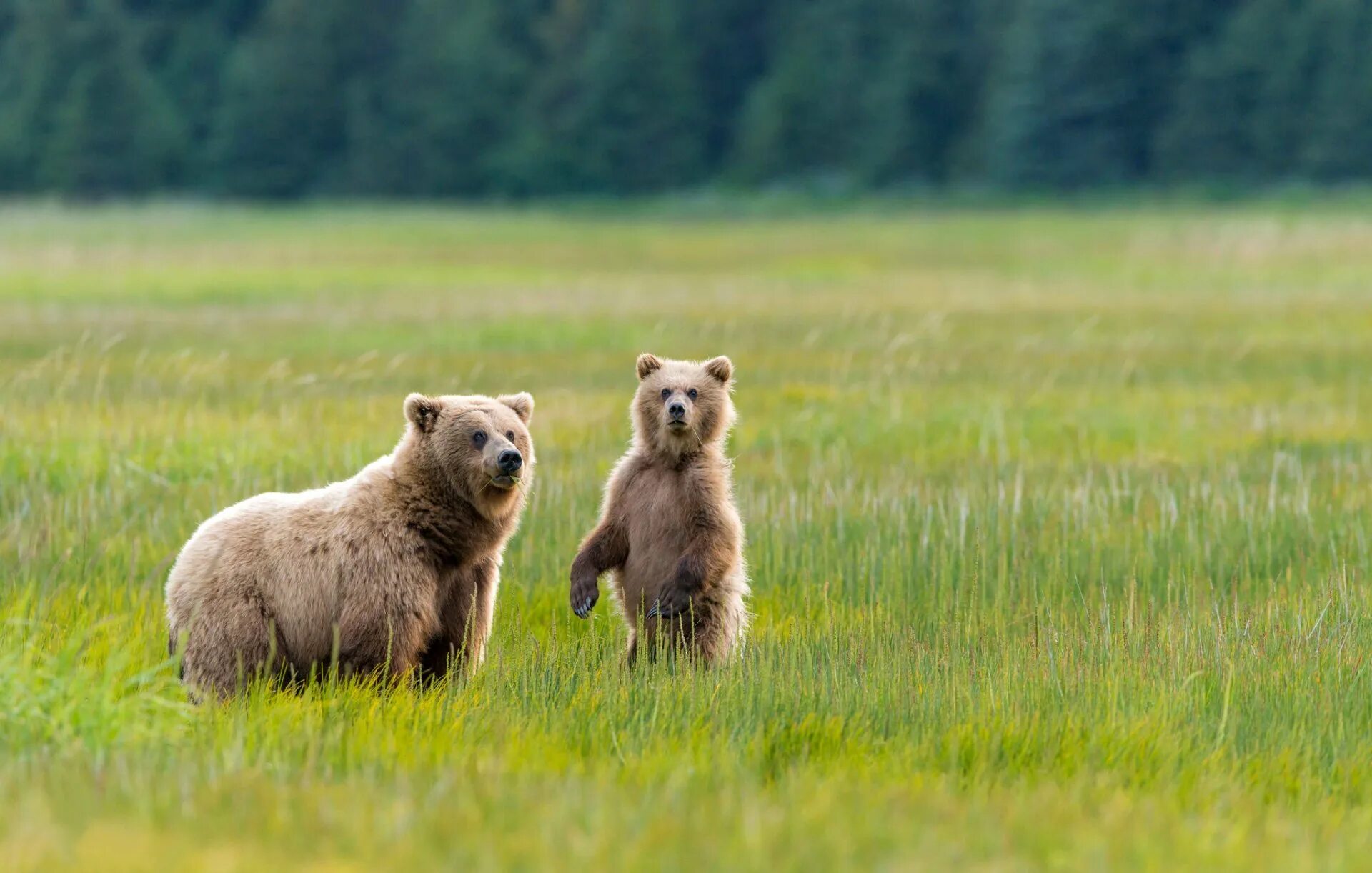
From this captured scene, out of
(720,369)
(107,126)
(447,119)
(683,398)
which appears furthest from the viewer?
(447,119)

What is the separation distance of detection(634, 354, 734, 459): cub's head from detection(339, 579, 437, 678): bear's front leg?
134cm

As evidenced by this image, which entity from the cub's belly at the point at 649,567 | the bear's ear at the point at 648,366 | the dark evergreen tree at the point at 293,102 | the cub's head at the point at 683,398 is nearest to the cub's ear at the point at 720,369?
the cub's head at the point at 683,398

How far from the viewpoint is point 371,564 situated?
5.86 metres

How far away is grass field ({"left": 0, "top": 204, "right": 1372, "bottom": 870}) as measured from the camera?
13.7 feet

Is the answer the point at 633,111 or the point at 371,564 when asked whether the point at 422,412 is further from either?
the point at 633,111

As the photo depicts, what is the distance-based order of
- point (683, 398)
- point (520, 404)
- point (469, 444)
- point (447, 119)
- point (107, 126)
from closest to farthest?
1. point (469, 444)
2. point (520, 404)
3. point (683, 398)
4. point (107, 126)
5. point (447, 119)

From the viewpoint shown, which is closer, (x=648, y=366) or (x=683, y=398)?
(x=683, y=398)

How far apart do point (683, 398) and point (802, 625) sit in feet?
3.76

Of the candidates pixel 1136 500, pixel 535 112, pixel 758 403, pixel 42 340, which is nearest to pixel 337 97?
pixel 535 112

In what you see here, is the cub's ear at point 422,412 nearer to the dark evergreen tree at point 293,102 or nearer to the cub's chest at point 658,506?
the cub's chest at point 658,506

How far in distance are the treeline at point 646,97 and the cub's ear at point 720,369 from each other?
210 feet

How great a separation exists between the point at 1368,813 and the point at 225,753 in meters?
3.10

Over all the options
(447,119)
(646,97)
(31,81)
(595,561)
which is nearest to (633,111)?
(646,97)

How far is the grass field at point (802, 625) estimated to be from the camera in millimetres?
4172
